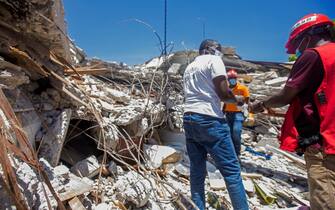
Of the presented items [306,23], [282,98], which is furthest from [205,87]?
[306,23]

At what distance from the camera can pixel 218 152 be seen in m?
2.53

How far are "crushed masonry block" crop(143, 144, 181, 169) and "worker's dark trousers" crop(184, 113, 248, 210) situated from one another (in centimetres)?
96

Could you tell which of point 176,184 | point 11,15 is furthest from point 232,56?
point 11,15

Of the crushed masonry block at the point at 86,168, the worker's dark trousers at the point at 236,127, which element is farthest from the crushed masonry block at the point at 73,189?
the worker's dark trousers at the point at 236,127

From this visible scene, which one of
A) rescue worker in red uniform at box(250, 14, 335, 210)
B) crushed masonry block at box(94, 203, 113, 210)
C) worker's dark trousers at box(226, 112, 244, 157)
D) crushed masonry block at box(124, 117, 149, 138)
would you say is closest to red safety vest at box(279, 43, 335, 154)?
rescue worker in red uniform at box(250, 14, 335, 210)

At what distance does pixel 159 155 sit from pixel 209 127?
1330 millimetres

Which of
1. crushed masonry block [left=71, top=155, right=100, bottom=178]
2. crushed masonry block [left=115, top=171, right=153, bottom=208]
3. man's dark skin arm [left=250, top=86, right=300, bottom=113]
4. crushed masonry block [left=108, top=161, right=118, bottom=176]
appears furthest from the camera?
crushed masonry block [left=108, top=161, right=118, bottom=176]

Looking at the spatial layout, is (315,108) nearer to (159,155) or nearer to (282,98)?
(282,98)

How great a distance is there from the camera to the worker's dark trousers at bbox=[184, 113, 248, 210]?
8.25ft

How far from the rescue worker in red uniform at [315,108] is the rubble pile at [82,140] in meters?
0.81

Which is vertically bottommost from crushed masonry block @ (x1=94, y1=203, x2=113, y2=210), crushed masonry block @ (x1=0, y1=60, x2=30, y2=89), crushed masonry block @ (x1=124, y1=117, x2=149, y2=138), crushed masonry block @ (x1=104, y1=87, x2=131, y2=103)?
crushed masonry block @ (x1=94, y1=203, x2=113, y2=210)

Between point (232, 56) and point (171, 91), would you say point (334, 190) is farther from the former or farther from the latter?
point (232, 56)

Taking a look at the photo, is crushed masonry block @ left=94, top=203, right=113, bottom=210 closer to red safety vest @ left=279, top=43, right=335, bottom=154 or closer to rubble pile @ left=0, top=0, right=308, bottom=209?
rubble pile @ left=0, top=0, right=308, bottom=209

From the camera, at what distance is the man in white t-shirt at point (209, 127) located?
8.30 feet
